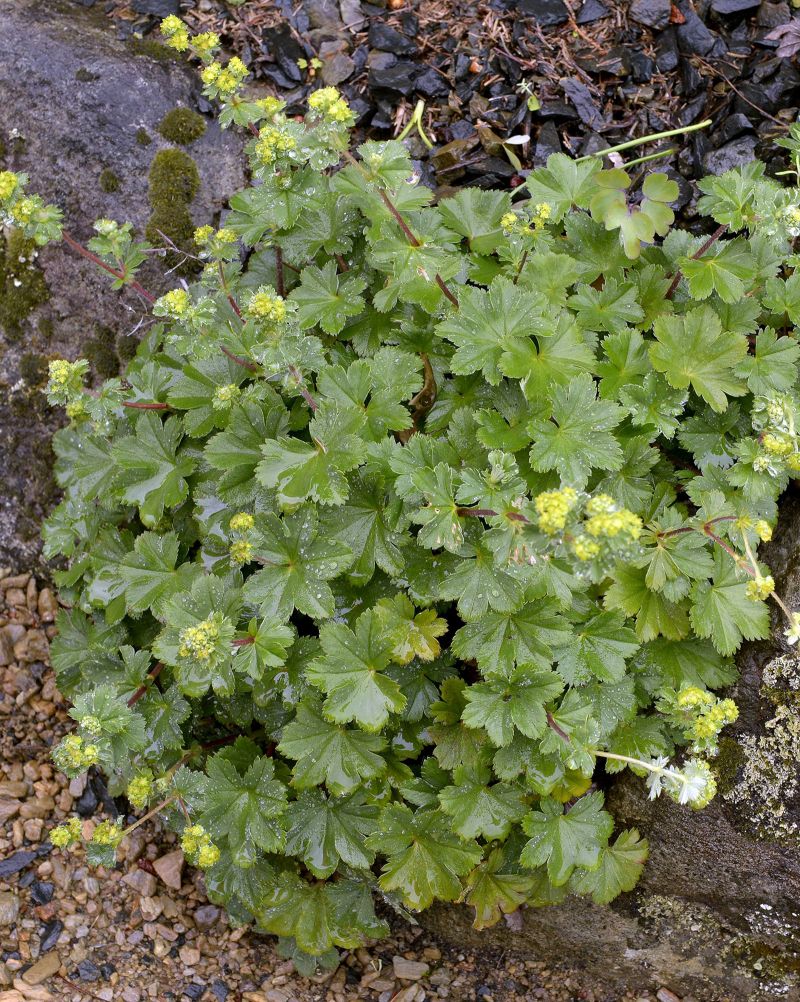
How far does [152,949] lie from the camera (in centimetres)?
346

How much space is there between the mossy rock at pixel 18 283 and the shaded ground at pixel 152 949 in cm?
214

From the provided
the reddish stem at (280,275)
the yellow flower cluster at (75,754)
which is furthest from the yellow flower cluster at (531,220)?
the yellow flower cluster at (75,754)

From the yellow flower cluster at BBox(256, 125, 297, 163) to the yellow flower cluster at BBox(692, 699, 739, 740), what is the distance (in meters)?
2.26

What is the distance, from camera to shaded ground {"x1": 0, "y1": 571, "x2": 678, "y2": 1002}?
3.36 metres

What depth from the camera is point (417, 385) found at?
308cm

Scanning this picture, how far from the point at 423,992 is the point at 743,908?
132cm

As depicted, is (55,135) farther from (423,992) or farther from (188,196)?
(423,992)

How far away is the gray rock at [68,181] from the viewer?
13.2ft

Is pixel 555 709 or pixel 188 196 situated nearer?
pixel 555 709

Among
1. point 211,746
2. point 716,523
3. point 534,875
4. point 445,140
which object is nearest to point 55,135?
point 445,140

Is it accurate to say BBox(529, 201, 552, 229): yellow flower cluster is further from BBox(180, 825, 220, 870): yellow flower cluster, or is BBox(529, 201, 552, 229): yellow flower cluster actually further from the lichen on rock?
BBox(180, 825, 220, 870): yellow flower cluster

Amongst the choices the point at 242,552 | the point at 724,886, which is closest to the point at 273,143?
the point at 242,552

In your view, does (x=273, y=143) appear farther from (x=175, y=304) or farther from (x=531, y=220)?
(x=531, y=220)

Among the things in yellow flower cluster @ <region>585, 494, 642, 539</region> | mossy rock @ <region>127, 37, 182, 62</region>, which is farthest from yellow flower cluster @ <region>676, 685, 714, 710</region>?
mossy rock @ <region>127, 37, 182, 62</region>
